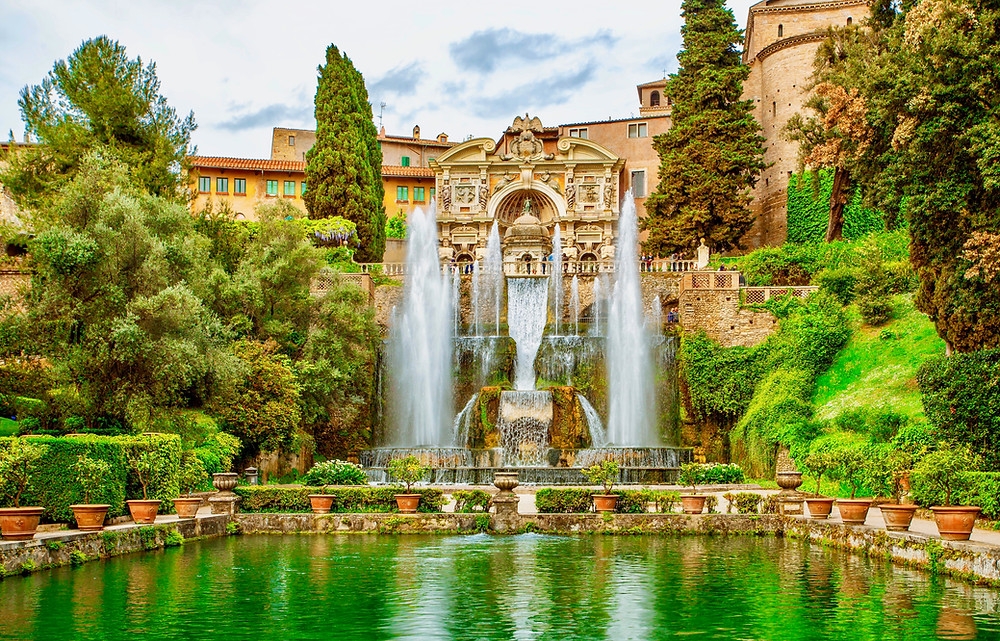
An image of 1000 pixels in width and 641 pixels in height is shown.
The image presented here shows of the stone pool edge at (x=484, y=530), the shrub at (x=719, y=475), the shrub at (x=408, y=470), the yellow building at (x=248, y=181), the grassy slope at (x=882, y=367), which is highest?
the yellow building at (x=248, y=181)

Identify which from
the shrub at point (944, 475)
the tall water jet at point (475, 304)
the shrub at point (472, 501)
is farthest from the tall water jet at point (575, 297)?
the shrub at point (944, 475)

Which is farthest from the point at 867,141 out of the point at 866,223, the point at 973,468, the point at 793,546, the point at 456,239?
the point at 456,239

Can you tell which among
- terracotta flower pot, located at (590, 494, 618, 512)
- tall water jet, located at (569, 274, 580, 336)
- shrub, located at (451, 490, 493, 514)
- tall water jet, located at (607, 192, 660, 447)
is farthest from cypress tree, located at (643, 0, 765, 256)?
shrub, located at (451, 490, 493, 514)

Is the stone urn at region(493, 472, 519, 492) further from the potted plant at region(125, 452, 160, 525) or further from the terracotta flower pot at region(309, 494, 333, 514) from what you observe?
the potted plant at region(125, 452, 160, 525)

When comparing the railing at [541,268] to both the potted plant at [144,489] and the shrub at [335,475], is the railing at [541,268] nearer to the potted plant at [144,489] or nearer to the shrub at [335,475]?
the shrub at [335,475]

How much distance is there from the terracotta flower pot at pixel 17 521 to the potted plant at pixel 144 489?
2887 millimetres

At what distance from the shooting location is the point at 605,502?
702 inches

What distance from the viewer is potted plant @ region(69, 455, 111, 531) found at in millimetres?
14141

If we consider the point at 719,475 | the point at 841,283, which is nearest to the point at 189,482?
the point at 719,475

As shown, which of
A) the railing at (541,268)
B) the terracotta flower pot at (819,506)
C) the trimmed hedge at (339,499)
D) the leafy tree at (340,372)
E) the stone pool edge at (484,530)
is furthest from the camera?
the railing at (541,268)

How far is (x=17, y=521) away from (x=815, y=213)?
127ft

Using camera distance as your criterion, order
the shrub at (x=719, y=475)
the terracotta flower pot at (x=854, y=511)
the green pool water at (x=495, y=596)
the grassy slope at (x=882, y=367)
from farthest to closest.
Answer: the grassy slope at (x=882, y=367)
the shrub at (x=719, y=475)
the terracotta flower pot at (x=854, y=511)
the green pool water at (x=495, y=596)

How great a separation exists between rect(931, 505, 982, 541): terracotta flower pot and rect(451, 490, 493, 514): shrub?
7.92 metres

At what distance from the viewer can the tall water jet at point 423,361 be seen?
31.3m
